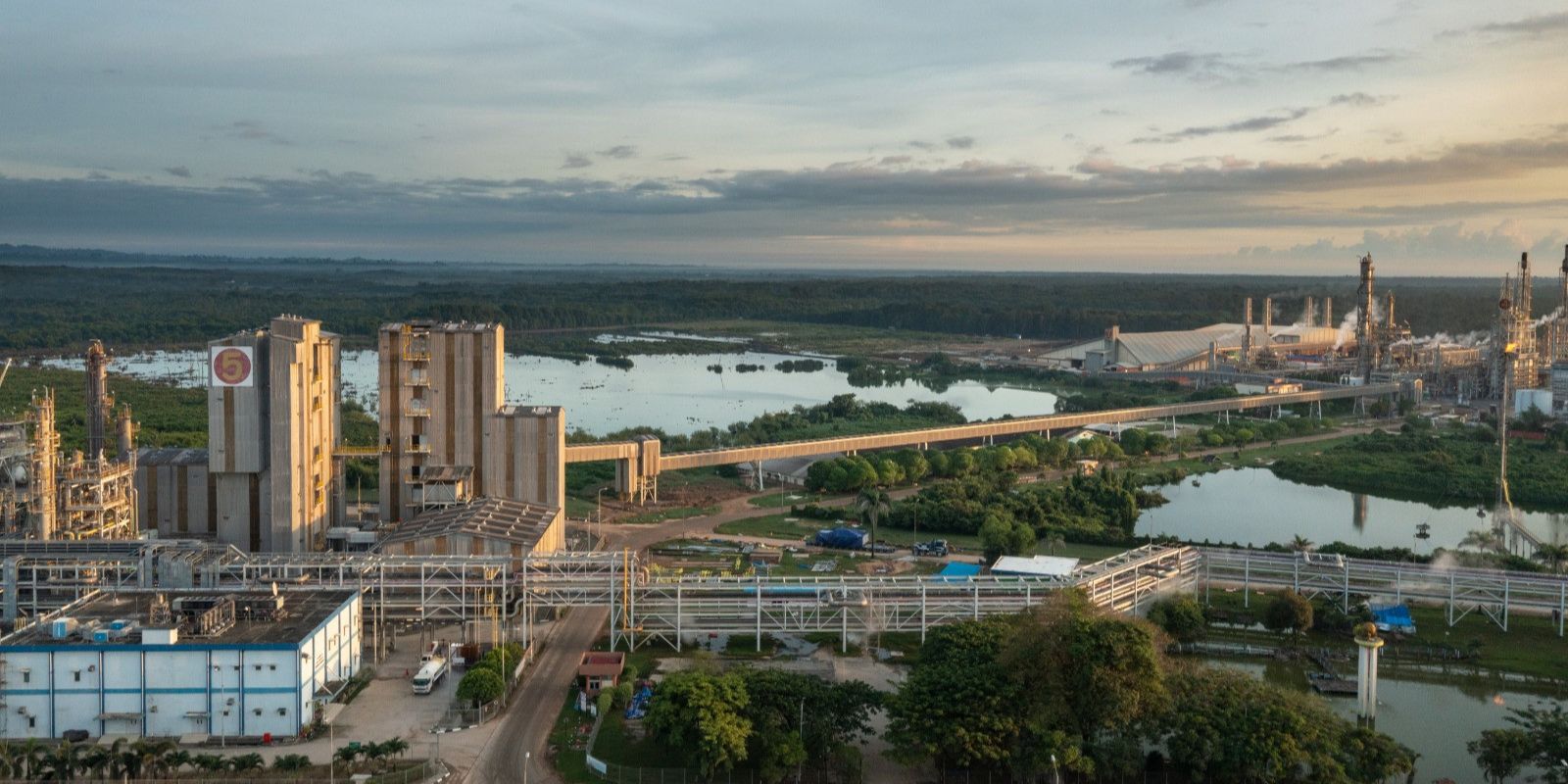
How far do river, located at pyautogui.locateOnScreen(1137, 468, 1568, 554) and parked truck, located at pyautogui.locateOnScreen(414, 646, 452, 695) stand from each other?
19103 millimetres

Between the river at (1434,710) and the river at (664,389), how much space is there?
1439 inches

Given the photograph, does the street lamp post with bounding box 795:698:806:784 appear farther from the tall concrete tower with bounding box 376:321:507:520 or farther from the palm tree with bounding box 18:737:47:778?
the tall concrete tower with bounding box 376:321:507:520

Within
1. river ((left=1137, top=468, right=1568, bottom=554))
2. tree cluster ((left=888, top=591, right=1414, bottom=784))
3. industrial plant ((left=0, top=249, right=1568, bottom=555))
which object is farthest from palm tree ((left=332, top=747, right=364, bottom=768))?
Result: river ((left=1137, top=468, right=1568, bottom=554))

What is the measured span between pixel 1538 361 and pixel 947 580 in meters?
54.3

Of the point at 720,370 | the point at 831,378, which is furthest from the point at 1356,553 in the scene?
the point at 720,370

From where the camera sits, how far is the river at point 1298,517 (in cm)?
3656

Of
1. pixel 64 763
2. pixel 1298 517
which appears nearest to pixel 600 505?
pixel 1298 517

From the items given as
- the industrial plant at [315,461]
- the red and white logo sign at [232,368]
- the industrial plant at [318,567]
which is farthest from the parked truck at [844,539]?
the red and white logo sign at [232,368]

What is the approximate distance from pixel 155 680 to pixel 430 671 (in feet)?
13.5

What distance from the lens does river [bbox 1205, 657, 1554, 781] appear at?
19.7 metres

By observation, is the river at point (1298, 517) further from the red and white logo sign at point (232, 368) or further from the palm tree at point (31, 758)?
the palm tree at point (31, 758)

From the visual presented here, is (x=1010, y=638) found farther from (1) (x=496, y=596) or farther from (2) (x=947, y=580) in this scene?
(1) (x=496, y=596)

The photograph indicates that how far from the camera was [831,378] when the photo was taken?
8306cm

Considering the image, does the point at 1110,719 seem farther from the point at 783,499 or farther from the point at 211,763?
the point at 783,499
